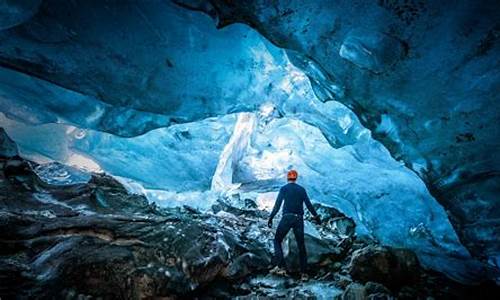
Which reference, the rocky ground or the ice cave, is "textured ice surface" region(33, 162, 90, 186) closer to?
the ice cave

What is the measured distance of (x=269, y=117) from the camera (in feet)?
28.7

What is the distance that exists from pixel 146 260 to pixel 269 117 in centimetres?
641

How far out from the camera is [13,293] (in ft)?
7.86

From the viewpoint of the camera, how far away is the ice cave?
314 centimetres

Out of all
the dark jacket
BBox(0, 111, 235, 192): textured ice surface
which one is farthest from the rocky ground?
BBox(0, 111, 235, 192): textured ice surface

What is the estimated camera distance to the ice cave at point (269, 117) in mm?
3143

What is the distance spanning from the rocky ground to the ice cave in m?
0.02

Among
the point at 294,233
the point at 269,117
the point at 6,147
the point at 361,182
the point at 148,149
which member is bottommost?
the point at 6,147

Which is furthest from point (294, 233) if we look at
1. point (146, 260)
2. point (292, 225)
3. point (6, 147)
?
point (6, 147)

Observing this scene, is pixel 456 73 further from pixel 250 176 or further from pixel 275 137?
pixel 250 176

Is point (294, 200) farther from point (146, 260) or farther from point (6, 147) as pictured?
point (6, 147)

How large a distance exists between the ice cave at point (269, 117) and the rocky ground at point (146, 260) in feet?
0.07

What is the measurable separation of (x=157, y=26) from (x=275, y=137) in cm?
566

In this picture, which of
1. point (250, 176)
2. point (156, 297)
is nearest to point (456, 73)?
point (156, 297)
